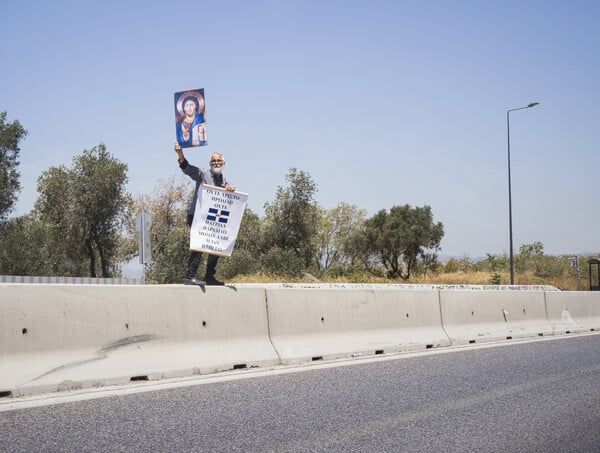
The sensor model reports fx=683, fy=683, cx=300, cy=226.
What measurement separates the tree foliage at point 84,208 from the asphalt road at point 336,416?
39146mm

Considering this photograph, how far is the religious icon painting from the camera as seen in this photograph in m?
9.90

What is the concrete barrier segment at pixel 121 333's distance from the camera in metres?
6.10

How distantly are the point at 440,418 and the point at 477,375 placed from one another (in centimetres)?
269

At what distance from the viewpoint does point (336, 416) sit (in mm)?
5621

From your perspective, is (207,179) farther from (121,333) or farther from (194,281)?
(121,333)

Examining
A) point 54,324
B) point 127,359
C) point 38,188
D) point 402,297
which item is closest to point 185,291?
point 127,359

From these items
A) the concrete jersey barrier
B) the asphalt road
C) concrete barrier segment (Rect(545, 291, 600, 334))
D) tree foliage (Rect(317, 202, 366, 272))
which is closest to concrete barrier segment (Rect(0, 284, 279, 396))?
the concrete jersey barrier

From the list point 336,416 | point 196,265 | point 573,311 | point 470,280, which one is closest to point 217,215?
point 196,265

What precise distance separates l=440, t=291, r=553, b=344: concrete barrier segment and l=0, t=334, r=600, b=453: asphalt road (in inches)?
155

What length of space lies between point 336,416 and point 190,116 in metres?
5.86

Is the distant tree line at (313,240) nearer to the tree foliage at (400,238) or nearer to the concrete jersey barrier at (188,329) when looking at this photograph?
the tree foliage at (400,238)

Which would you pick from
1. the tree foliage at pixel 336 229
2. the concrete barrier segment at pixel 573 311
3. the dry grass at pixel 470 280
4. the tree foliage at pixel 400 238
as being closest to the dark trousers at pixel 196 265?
the concrete barrier segment at pixel 573 311

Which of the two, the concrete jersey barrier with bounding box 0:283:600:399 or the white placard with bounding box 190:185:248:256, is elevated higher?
the white placard with bounding box 190:185:248:256

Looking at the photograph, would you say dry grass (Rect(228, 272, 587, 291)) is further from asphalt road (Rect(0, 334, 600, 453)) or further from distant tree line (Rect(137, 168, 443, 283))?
asphalt road (Rect(0, 334, 600, 453))
